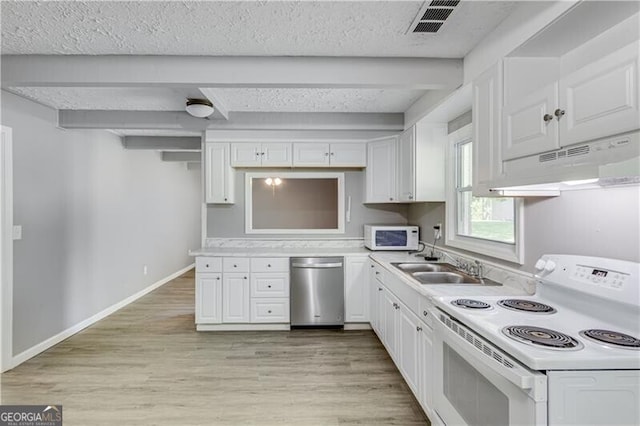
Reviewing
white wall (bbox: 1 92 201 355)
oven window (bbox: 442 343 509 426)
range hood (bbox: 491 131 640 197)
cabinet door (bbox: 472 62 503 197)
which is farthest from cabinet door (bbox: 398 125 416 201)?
white wall (bbox: 1 92 201 355)

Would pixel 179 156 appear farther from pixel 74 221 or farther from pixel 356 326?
pixel 356 326

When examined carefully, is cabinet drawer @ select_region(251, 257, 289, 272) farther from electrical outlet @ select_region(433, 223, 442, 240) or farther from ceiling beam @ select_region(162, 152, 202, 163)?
ceiling beam @ select_region(162, 152, 202, 163)

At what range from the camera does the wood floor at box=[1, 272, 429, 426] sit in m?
2.20

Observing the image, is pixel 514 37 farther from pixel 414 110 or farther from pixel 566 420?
pixel 566 420

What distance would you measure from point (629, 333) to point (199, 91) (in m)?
3.12

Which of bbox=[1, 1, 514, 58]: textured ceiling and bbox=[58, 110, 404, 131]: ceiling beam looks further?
bbox=[58, 110, 404, 131]: ceiling beam

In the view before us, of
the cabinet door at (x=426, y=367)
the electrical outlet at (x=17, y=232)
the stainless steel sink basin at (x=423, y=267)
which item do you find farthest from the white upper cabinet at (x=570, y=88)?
the electrical outlet at (x=17, y=232)

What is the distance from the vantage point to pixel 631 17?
3.98 feet

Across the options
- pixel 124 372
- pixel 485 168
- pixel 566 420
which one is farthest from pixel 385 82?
pixel 124 372

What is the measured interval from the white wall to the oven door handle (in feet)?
11.9

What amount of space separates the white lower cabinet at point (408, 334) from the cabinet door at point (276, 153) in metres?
1.65

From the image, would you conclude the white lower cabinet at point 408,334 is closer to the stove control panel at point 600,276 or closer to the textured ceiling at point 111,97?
the stove control panel at point 600,276

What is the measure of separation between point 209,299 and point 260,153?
1777mm

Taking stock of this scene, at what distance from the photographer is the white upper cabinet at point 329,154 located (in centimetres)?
388
